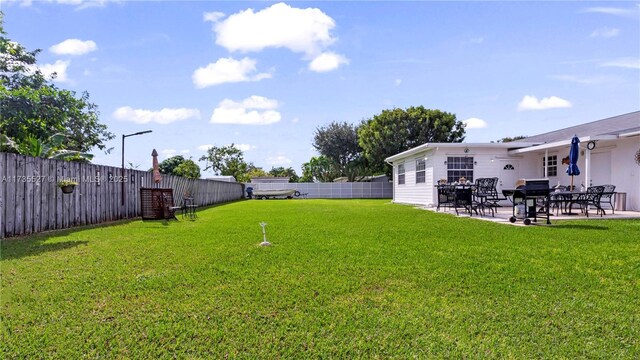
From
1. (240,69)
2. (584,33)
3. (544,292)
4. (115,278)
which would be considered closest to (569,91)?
(584,33)

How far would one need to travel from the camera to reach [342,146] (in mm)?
37969

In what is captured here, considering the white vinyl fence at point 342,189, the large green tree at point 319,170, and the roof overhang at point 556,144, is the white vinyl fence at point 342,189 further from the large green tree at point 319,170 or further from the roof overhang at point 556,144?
the roof overhang at point 556,144

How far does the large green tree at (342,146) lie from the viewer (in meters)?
37.7

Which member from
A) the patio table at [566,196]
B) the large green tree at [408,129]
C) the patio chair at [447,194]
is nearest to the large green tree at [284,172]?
the large green tree at [408,129]

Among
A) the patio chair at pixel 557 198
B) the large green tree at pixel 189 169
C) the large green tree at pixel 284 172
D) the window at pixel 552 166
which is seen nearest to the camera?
the patio chair at pixel 557 198

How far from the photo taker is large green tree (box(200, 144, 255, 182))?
1673 inches

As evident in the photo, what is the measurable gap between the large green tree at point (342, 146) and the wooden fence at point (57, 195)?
87.0ft

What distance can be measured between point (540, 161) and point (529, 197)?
8737 millimetres

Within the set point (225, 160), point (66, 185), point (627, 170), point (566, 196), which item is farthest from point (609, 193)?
point (225, 160)

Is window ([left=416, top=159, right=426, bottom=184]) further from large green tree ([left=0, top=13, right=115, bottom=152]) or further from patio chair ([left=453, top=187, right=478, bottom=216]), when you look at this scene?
large green tree ([left=0, top=13, right=115, bottom=152])

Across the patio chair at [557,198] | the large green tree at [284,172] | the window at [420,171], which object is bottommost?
the patio chair at [557,198]

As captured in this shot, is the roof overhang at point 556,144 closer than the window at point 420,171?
Yes

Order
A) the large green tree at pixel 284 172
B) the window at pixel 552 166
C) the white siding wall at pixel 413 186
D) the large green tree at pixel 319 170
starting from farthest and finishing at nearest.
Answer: the large green tree at pixel 284 172
the large green tree at pixel 319 170
the white siding wall at pixel 413 186
the window at pixel 552 166

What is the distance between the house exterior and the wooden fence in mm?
11299
